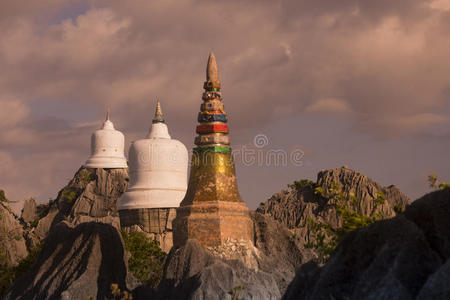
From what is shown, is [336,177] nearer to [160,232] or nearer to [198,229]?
[160,232]

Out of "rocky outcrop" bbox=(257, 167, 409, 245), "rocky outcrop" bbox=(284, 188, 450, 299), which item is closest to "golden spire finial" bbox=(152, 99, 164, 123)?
"rocky outcrop" bbox=(257, 167, 409, 245)

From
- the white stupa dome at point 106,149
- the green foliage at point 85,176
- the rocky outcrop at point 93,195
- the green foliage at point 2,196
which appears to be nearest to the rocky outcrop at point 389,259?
the green foliage at point 2,196

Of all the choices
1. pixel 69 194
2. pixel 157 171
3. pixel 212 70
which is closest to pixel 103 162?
pixel 69 194

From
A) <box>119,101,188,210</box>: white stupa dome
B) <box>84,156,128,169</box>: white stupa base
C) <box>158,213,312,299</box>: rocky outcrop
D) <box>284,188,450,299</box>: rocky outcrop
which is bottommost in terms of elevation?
<box>284,188,450,299</box>: rocky outcrop

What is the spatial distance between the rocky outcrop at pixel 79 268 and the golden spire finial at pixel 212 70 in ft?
46.4

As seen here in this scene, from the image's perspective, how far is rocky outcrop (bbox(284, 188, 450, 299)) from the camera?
12.6 metres

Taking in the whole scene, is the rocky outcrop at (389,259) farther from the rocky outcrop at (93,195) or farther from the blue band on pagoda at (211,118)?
the rocky outcrop at (93,195)

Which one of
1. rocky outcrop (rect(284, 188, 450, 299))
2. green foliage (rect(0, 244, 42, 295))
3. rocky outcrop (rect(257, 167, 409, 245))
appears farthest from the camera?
rocky outcrop (rect(257, 167, 409, 245))

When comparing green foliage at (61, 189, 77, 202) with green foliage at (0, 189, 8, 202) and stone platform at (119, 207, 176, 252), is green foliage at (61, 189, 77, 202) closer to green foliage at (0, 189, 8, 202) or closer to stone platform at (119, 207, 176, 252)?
stone platform at (119, 207, 176, 252)

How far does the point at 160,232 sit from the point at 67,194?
75.5 ft

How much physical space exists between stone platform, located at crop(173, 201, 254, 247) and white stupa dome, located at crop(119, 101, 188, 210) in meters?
21.5

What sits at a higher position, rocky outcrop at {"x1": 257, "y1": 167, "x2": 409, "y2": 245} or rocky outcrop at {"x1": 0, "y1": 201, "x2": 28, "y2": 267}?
rocky outcrop at {"x1": 257, "y1": 167, "x2": 409, "y2": 245}

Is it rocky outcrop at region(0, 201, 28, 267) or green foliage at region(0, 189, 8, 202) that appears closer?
rocky outcrop at region(0, 201, 28, 267)

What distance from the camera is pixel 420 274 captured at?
12.7 metres
